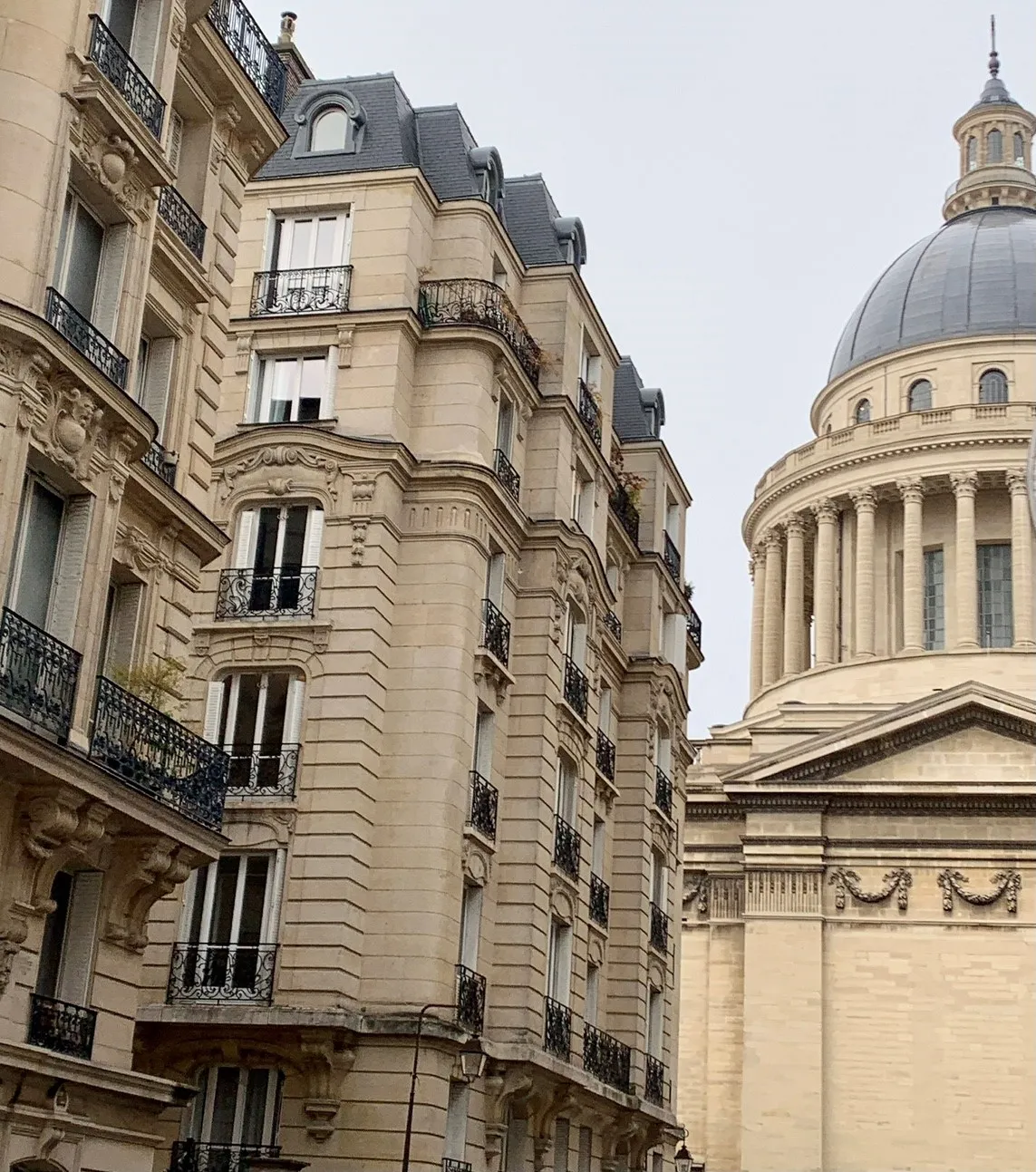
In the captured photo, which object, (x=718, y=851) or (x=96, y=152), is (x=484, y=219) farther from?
(x=718, y=851)

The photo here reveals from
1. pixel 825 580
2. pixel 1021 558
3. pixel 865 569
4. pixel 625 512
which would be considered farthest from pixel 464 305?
pixel 825 580

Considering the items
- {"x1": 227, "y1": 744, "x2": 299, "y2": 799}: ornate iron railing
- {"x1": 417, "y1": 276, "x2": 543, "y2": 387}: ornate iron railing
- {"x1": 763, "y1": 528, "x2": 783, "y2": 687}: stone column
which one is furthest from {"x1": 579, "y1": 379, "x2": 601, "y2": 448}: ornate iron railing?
{"x1": 763, "y1": 528, "x2": 783, "y2": 687}: stone column

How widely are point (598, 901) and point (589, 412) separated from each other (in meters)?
8.59

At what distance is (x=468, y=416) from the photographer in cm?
2917

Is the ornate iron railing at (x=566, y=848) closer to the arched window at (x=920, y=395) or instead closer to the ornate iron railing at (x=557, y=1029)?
the ornate iron railing at (x=557, y=1029)

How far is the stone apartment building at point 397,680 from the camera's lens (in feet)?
86.2

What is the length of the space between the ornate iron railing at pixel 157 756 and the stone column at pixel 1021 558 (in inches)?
1724

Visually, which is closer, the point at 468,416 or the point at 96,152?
the point at 96,152

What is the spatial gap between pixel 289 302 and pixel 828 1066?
29570 millimetres

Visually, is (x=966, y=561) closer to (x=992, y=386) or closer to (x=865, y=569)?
(x=865, y=569)

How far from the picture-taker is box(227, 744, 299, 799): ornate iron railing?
27.2 meters

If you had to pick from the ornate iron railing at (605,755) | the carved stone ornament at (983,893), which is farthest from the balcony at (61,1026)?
the carved stone ornament at (983,893)

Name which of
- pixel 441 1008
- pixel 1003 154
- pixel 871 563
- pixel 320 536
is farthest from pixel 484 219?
pixel 1003 154

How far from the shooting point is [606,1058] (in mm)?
33969
